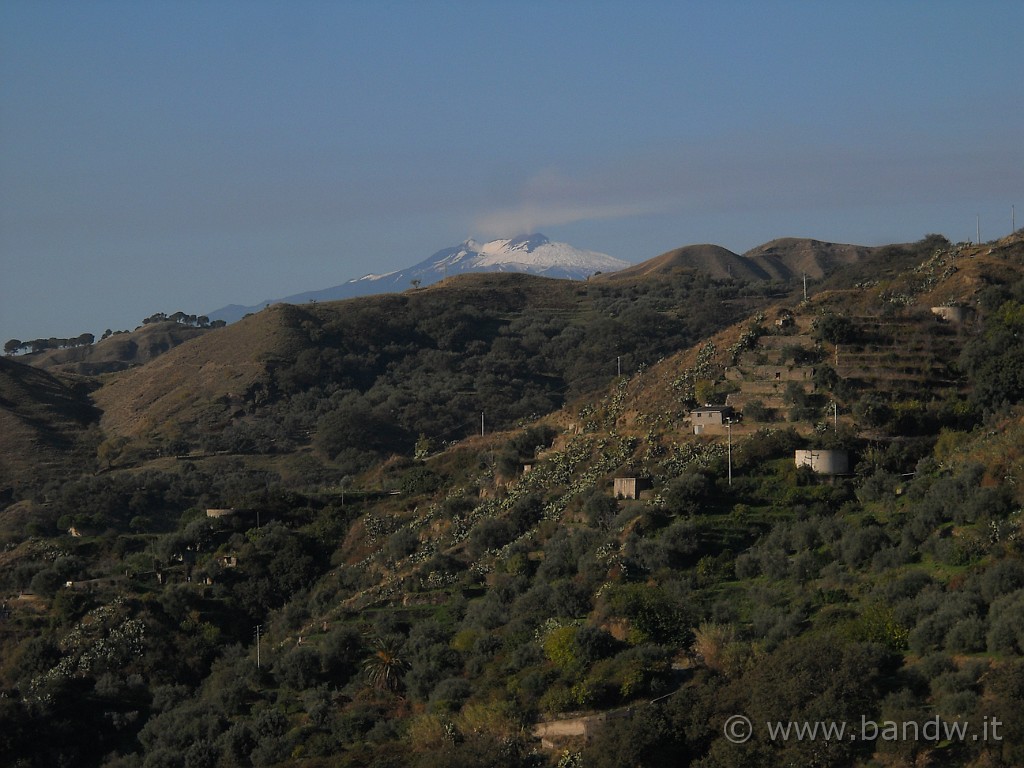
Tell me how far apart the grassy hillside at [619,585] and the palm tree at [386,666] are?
0.26 feet

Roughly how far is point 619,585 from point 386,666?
5.54 metres

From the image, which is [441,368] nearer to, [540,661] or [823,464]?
[823,464]

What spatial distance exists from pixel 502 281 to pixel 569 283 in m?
4.61

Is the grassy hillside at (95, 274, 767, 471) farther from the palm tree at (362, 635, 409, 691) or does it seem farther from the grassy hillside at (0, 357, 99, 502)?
the palm tree at (362, 635, 409, 691)

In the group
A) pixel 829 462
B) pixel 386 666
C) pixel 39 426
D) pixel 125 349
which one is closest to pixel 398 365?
pixel 39 426

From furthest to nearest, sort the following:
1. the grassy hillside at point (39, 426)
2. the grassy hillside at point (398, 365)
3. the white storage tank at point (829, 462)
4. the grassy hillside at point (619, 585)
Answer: the grassy hillside at point (398, 365)
the grassy hillside at point (39, 426)
the white storage tank at point (829, 462)
the grassy hillside at point (619, 585)

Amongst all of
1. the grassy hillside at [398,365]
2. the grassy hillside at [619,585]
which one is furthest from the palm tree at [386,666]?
the grassy hillside at [398,365]

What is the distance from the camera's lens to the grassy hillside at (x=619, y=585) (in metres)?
32.0

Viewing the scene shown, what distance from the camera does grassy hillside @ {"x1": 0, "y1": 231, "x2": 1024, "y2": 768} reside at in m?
32.0

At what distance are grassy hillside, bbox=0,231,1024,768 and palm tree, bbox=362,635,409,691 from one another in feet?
0.26

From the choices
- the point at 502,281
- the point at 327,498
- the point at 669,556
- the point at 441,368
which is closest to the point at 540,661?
the point at 669,556

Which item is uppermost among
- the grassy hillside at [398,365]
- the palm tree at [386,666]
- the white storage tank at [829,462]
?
the grassy hillside at [398,365]

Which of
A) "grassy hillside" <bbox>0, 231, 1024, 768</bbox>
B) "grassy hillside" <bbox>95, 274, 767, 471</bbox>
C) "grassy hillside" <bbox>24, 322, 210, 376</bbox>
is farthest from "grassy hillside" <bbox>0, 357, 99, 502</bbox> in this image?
"grassy hillside" <bbox>24, 322, 210, 376</bbox>

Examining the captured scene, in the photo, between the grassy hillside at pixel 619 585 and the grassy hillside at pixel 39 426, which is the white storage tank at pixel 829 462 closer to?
the grassy hillside at pixel 619 585
